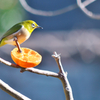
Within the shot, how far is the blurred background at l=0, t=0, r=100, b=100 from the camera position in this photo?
3.59 m

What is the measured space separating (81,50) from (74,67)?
0.42 metres

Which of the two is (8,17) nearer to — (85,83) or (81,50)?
(81,50)

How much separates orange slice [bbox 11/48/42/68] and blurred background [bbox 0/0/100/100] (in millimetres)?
2652

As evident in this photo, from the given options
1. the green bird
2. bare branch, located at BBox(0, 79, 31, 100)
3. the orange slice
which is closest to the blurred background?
the green bird

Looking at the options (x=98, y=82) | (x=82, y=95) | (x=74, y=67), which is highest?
(x=74, y=67)

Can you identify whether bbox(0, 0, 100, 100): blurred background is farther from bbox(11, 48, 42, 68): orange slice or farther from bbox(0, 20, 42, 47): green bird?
bbox(11, 48, 42, 68): orange slice

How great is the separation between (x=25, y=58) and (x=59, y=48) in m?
2.85

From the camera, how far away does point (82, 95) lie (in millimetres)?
3811

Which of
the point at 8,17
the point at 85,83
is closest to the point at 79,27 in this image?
the point at 85,83

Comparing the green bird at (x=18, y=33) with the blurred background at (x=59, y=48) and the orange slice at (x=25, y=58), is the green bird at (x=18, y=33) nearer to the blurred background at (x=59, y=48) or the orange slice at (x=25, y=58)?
the orange slice at (x=25, y=58)

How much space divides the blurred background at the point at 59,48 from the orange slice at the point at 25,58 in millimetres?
2652

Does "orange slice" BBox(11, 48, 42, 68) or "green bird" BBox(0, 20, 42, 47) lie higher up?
"green bird" BBox(0, 20, 42, 47)

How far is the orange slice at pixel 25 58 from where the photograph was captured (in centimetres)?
75

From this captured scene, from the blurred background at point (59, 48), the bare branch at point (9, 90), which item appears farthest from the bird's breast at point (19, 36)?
the blurred background at point (59, 48)
